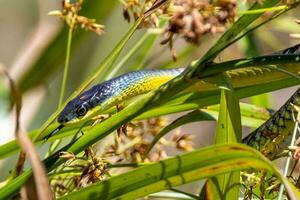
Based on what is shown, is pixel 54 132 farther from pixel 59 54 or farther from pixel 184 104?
pixel 59 54

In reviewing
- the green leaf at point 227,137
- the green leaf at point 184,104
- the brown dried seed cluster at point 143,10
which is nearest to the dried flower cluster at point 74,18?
the brown dried seed cluster at point 143,10

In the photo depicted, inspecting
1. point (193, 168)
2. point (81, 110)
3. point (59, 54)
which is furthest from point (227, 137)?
point (59, 54)

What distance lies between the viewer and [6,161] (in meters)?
2.20

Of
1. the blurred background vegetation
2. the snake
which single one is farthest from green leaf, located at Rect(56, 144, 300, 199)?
the blurred background vegetation

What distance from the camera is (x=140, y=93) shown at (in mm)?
1926

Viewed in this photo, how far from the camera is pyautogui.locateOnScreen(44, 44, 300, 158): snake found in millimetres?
1464

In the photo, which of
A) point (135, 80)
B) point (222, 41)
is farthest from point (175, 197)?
point (222, 41)

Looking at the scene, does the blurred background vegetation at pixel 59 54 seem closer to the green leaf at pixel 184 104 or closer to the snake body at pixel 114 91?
the snake body at pixel 114 91

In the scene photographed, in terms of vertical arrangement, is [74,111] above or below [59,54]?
below

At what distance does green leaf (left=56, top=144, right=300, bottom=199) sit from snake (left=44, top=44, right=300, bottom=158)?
0.88 feet

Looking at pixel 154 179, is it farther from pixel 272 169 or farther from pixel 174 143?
pixel 174 143

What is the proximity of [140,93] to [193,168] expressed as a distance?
896 mm

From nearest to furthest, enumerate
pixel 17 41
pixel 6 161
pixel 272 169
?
pixel 272 169 < pixel 6 161 < pixel 17 41

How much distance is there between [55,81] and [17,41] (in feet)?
7.70
